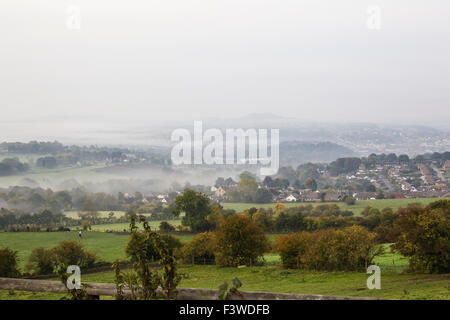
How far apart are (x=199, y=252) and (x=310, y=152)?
11923 cm

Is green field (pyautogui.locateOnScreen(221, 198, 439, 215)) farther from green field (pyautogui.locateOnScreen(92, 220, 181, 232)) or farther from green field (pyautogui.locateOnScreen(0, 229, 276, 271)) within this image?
green field (pyautogui.locateOnScreen(0, 229, 276, 271))

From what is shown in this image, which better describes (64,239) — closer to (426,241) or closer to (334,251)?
(334,251)

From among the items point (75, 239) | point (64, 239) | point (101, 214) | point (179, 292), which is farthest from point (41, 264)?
point (101, 214)

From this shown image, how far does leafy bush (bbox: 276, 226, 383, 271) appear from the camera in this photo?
22109 millimetres

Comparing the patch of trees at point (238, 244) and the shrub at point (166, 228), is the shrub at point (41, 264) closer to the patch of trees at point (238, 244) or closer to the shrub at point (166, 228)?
the patch of trees at point (238, 244)

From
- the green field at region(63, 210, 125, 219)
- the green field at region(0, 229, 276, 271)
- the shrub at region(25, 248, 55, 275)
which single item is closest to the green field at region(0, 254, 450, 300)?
the shrub at region(25, 248, 55, 275)

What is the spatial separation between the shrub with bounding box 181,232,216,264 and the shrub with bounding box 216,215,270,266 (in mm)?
1673

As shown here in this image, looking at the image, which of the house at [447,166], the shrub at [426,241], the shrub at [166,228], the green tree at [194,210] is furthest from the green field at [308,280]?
the house at [447,166]

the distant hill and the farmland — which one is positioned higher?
the farmland

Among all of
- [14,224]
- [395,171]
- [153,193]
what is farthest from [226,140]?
[14,224]

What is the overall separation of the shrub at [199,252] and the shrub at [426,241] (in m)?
13.6

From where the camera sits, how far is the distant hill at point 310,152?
137750 millimetres
